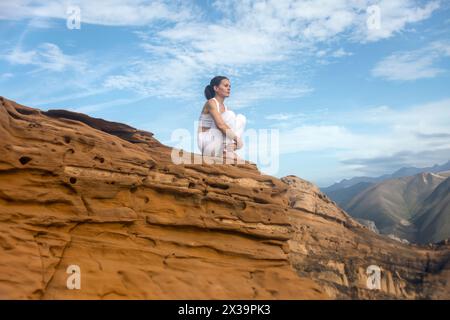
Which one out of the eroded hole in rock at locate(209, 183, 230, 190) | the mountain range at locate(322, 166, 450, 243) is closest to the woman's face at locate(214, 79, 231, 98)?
the eroded hole in rock at locate(209, 183, 230, 190)

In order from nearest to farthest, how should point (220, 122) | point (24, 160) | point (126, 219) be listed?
1. point (24, 160)
2. point (126, 219)
3. point (220, 122)

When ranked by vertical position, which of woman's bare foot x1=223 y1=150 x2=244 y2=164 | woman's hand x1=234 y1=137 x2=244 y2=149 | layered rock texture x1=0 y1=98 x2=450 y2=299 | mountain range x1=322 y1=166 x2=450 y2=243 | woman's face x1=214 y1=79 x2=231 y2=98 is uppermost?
mountain range x1=322 y1=166 x2=450 y2=243

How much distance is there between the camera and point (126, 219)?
10141mm

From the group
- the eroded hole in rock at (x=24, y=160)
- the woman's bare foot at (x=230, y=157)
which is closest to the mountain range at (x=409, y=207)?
the woman's bare foot at (x=230, y=157)

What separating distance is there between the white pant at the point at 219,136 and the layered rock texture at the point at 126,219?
20.7 inches

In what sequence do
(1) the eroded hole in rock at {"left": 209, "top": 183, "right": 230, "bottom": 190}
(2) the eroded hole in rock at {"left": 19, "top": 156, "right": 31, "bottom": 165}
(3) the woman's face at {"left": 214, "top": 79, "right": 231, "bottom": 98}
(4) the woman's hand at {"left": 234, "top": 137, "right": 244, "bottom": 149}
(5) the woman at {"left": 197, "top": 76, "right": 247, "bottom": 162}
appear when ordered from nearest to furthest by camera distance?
(2) the eroded hole in rock at {"left": 19, "top": 156, "right": 31, "bottom": 165}, (1) the eroded hole in rock at {"left": 209, "top": 183, "right": 230, "bottom": 190}, (5) the woman at {"left": 197, "top": 76, "right": 247, "bottom": 162}, (4) the woman's hand at {"left": 234, "top": 137, "right": 244, "bottom": 149}, (3) the woman's face at {"left": 214, "top": 79, "right": 231, "bottom": 98}

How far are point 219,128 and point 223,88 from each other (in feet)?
3.75

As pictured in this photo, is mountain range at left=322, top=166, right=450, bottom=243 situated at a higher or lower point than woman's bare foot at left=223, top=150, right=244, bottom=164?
higher

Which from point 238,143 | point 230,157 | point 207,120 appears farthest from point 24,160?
point 238,143

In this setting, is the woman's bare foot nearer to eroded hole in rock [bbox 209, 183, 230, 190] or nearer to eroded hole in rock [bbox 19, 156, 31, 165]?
eroded hole in rock [bbox 209, 183, 230, 190]

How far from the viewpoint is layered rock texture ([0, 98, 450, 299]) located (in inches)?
357

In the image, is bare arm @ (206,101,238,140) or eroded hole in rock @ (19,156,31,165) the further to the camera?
bare arm @ (206,101,238,140)

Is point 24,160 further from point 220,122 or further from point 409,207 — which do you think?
point 409,207
